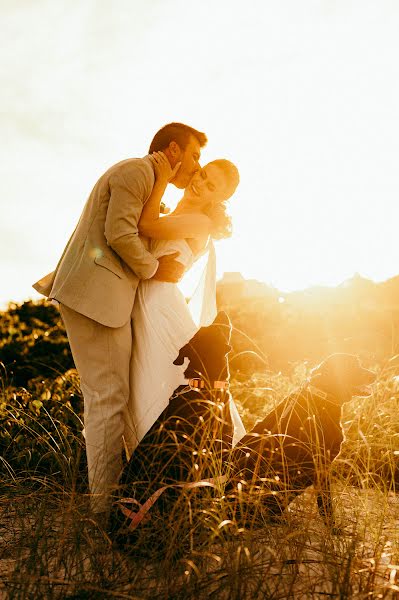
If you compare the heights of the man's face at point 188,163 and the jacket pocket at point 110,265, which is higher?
the man's face at point 188,163

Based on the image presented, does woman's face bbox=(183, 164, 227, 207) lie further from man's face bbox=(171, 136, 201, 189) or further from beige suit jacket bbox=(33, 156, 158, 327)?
beige suit jacket bbox=(33, 156, 158, 327)

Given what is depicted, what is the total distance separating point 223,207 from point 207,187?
193 millimetres

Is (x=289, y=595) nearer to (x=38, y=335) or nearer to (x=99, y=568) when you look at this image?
(x=99, y=568)

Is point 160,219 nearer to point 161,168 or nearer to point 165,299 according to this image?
point 161,168

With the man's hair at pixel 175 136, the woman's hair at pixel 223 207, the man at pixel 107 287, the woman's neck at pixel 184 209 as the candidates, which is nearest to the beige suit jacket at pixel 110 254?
the man at pixel 107 287

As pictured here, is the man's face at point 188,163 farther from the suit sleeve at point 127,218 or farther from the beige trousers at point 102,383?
the beige trousers at point 102,383

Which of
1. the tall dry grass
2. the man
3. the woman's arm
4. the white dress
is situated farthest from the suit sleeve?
the tall dry grass

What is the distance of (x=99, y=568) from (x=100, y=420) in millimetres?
1111

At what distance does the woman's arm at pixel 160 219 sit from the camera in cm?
393

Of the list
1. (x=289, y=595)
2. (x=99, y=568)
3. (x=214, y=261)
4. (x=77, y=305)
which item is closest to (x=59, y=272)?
(x=77, y=305)

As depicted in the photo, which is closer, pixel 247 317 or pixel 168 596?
pixel 168 596

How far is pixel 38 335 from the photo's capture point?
7742 mm

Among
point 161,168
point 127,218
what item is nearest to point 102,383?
point 127,218

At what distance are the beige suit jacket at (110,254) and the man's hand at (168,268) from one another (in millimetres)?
128
